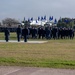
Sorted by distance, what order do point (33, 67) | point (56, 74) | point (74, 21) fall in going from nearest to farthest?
point (56, 74) < point (33, 67) < point (74, 21)

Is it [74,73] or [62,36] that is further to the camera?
[62,36]

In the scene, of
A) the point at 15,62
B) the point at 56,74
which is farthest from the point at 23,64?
the point at 56,74

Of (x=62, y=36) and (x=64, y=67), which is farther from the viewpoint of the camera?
(x=62, y=36)

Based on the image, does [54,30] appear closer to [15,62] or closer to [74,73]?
[15,62]

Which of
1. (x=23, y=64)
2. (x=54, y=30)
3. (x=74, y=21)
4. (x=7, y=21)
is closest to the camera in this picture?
(x=23, y=64)

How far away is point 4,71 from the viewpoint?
1091 centimetres

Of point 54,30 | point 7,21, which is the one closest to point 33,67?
point 54,30

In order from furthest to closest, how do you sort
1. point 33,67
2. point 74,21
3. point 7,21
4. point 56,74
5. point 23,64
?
point 7,21 → point 74,21 → point 23,64 → point 33,67 → point 56,74

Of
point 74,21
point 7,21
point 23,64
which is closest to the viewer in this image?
point 23,64

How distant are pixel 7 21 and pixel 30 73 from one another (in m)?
151

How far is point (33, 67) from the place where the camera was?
39.5ft

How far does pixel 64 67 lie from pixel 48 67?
2.10ft

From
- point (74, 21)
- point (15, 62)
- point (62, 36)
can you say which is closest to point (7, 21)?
point (74, 21)

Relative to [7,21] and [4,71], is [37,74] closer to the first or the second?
[4,71]
